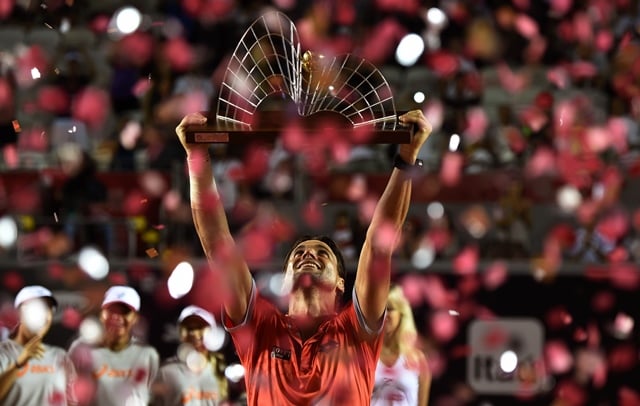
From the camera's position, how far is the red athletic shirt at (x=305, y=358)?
3316mm

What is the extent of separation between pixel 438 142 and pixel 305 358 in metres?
4.69

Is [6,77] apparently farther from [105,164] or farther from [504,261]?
[504,261]

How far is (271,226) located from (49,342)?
1584 millimetres

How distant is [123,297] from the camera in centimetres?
625

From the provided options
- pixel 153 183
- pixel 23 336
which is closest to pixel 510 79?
pixel 153 183

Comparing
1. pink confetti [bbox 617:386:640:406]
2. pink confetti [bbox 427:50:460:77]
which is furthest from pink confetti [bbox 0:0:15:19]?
pink confetti [bbox 617:386:640:406]

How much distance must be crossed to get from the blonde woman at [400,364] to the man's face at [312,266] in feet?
7.84

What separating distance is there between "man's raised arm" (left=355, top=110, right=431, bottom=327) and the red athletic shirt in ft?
0.16

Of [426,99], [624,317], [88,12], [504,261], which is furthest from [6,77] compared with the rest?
[624,317]

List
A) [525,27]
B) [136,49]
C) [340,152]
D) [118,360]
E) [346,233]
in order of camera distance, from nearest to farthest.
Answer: [118,360] < [346,233] < [340,152] < [136,49] < [525,27]

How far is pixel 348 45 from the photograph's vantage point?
28.5 ft

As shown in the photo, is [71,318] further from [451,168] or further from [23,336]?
[451,168]

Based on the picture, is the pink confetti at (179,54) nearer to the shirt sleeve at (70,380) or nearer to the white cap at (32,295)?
the white cap at (32,295)

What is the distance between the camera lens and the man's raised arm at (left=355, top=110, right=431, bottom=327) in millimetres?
3320
